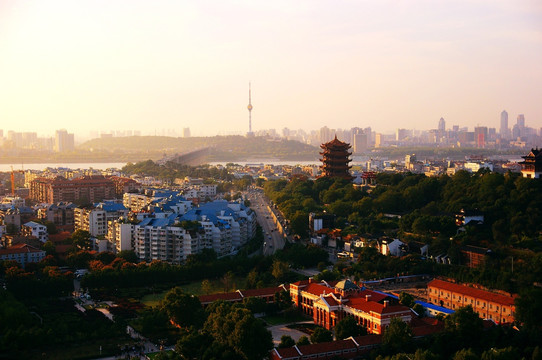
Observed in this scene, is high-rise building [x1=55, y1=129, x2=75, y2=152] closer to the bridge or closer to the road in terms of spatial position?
the bridge

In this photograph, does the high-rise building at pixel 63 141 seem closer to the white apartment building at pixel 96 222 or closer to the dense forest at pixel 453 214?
the dense forest at pixel 453 214

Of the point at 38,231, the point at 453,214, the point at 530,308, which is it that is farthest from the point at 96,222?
the point at 530,308

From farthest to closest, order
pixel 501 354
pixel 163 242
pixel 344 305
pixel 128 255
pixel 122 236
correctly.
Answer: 1. pixel 122 236
2. pixel 163 242
3. pixel 128 255
4. pixel 344 305
5. pixel 501 354

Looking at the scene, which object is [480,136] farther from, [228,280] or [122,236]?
[228,280]

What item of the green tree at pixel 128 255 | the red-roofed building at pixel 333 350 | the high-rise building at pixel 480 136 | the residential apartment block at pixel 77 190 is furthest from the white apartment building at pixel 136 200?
the high-rise building at pixel 480 136

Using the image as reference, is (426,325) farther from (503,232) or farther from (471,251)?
(503,232)
